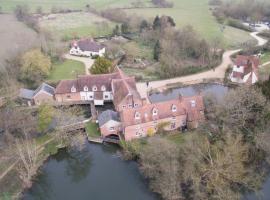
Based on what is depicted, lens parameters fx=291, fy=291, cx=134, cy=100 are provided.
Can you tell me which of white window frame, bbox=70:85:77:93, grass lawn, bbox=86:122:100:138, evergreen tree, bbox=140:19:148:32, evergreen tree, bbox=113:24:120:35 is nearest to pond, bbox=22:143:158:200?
grass lawn, bbox=86:122:100:138

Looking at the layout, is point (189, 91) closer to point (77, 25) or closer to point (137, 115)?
point (137, 115)

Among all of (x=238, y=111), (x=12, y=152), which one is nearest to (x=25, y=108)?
(x=12, y=152)

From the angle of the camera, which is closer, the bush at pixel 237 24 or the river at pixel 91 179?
the river at pixel 91 179

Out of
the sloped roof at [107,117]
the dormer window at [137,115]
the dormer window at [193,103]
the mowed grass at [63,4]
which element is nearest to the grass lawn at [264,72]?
the dormer window at [193,103]

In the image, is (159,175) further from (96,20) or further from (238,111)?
(96,20)

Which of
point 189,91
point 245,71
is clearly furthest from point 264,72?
point 189,91

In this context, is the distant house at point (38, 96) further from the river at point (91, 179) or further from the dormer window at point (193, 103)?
the dormer window at point (193, 103)
